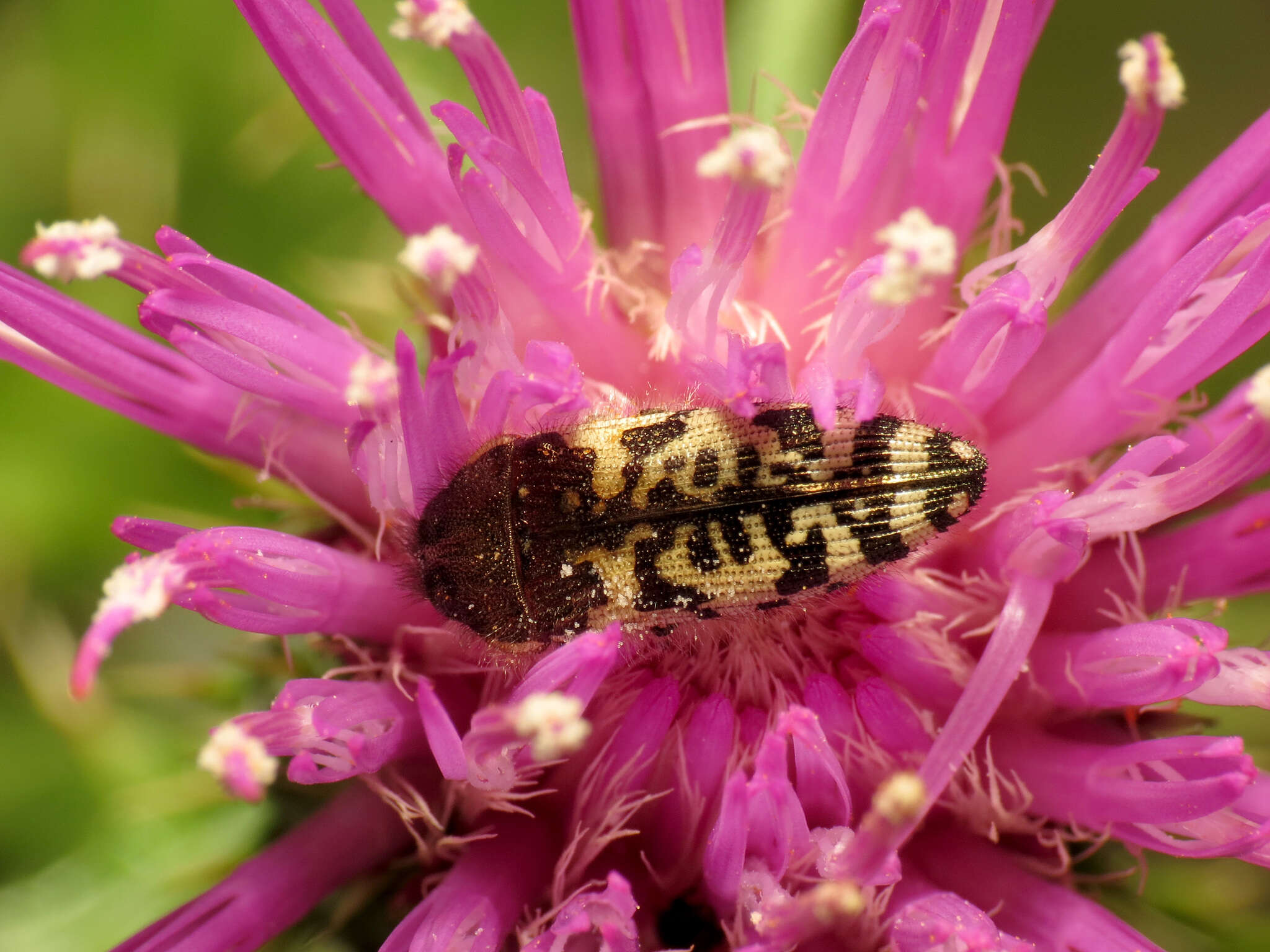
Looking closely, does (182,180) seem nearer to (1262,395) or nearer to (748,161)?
(748,161)

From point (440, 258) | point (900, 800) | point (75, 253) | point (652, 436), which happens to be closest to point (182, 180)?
point (75, 253)

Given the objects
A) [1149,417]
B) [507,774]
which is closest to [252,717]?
[507,774]

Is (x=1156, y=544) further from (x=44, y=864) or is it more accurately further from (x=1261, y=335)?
(x=44, y=864)

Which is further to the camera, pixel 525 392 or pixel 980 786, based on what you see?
pixel 980 786

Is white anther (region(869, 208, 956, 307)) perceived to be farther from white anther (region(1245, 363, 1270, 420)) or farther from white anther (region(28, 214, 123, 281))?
white anther (region(28, 214, 123, 281))

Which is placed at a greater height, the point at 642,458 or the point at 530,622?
the point at 642,458

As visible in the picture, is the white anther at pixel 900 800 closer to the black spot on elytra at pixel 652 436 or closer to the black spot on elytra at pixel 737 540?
the black spot on elytra at pixel 737 540
